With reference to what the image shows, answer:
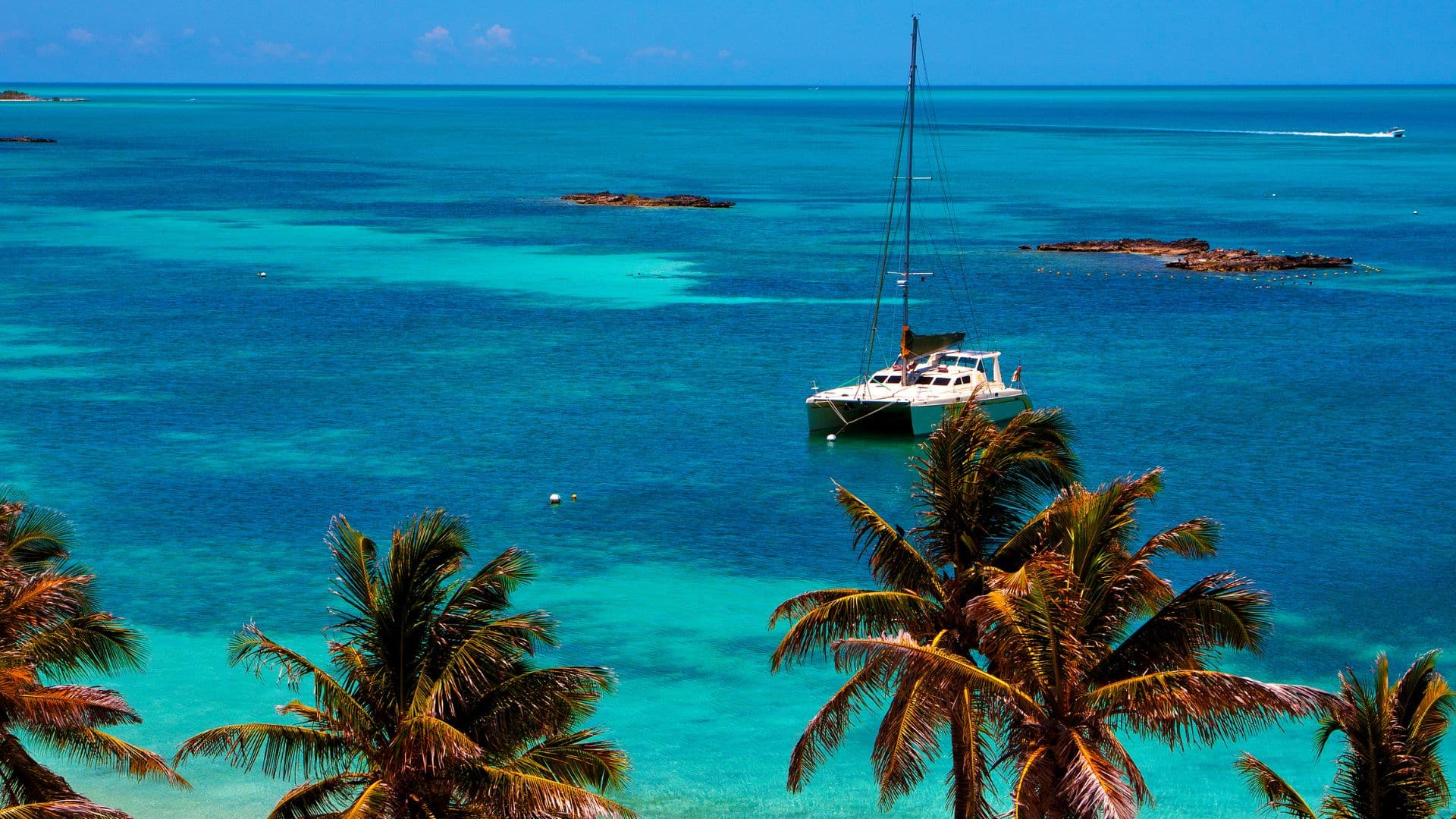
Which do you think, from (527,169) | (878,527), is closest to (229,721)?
(878,527)

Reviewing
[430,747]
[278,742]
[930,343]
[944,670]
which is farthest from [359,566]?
[930,343]

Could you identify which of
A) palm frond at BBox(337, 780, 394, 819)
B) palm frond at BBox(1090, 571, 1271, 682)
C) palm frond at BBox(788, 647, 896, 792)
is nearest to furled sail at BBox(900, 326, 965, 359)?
palm frond at BBox(788, 647, 896, 792)

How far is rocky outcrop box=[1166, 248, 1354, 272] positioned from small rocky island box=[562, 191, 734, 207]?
138ft

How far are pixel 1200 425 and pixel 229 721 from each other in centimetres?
3453

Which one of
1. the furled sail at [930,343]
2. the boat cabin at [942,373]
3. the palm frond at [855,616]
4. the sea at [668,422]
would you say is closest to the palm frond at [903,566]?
the palm frond at [855,616]

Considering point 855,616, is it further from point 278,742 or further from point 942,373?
point 942,373

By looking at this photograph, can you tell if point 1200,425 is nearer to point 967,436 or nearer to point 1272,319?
point 1272,319

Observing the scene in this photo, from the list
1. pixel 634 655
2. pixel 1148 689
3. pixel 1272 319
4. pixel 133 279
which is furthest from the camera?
pixel 133 279

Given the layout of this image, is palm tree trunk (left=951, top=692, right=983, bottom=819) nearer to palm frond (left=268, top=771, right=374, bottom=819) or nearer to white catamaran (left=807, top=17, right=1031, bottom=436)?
palm frond (left=268, top=771, right=374, bottom=819)

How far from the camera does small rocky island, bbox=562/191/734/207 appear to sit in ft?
405

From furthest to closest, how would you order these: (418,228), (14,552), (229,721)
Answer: (418,228), (229,721), (14,552)

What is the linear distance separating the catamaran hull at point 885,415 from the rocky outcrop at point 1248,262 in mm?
41644

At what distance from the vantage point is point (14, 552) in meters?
19.0

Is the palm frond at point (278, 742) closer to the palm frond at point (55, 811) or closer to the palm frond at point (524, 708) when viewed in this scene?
the palm frond at point (55, 811)
